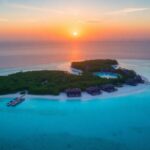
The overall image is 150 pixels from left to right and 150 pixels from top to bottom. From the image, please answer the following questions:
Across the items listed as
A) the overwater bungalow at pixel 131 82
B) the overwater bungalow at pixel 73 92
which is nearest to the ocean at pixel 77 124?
the overwater bungalow at pixel 73 92

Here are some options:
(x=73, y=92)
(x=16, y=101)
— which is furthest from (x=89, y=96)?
(x=16, y=101)

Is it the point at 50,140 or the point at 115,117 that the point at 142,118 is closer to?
the point at 115,117

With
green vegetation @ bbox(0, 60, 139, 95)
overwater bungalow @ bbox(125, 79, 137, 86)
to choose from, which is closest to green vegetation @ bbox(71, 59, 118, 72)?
green vegetation @ bbox(0, 60, 139, 95)

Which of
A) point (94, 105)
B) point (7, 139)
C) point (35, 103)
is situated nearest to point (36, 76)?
point (35, 103)

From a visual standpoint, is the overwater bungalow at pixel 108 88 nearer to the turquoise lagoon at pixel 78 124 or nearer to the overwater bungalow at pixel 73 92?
the turquoise lagoon at pixel 78 124

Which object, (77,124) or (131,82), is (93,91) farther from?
(77,124)
